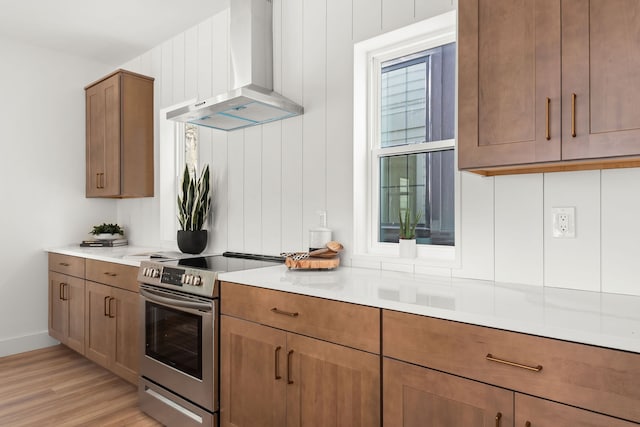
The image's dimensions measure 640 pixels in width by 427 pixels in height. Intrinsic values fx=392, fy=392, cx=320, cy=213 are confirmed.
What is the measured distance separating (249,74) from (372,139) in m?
0.90

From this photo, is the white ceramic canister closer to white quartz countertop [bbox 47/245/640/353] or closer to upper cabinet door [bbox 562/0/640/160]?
white quartz countertop [bbox 47/245/640/353]

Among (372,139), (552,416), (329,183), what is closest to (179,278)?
(329,183)

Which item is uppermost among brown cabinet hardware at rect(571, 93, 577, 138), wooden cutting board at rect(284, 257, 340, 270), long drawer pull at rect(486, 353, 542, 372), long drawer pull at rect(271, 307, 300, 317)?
brown cabinet hardware at rect(571, 93, 577, 138)

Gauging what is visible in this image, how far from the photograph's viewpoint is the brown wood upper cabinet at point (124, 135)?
340cm

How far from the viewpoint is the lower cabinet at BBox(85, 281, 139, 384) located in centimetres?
262

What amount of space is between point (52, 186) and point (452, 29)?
3.72 meters

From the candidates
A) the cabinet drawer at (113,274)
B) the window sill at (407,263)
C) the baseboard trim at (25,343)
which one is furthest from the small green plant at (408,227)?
the baseboard trim at (25,343)

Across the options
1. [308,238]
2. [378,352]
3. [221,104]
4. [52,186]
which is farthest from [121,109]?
[378,352]

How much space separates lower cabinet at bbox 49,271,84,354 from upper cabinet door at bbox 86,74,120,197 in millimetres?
829

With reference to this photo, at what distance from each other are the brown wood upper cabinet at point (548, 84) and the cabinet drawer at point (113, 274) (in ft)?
7.21

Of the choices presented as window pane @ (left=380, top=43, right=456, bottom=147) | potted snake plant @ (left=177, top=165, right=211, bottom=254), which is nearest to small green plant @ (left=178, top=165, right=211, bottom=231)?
potted snake plant @ (left=177, top=165, right=211, bottom=254)

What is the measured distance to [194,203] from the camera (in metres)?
2.94

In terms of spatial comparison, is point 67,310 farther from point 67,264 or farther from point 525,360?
point 525,360

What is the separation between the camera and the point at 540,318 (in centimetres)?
111
